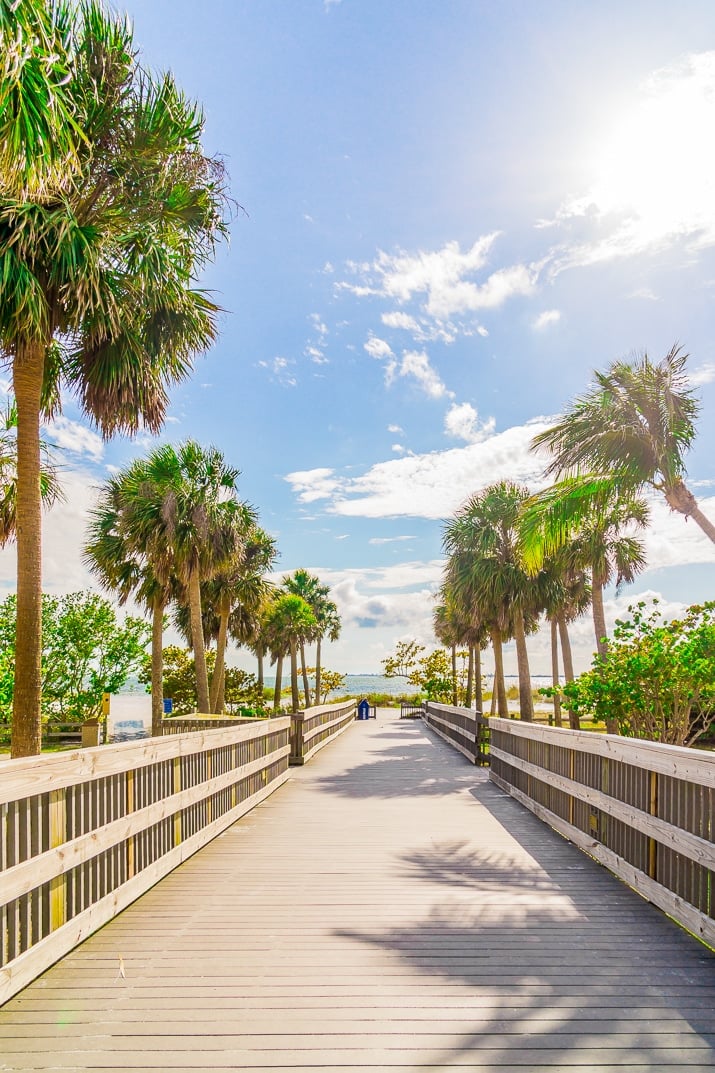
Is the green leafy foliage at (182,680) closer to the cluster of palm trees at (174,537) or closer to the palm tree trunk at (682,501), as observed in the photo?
A: the cluster of palm trees at (174,537)

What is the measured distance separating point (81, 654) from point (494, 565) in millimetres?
18034

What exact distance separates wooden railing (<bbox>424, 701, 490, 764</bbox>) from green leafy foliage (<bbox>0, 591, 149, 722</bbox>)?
1563cm

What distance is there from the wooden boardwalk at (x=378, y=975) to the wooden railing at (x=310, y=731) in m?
6.55

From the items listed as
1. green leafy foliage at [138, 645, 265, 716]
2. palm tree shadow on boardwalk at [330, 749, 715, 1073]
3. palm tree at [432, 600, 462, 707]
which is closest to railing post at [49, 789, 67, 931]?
palm tree shadow on boardwalk at [330, 749, 715, 1073]

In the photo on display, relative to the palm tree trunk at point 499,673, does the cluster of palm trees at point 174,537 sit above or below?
above

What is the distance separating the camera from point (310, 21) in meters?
9.66

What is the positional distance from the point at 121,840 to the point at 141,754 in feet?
1.69

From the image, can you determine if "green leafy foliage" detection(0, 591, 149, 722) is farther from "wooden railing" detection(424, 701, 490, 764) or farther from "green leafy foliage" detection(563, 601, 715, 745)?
"green leafy foliage" detection(563, 601, 715, 745)

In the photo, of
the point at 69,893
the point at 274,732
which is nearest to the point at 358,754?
the point at 274,732

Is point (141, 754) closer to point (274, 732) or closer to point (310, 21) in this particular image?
point (274, 732)

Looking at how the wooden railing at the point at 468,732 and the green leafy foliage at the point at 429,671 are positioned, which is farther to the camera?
the green leafy foliage at the point at 429,671

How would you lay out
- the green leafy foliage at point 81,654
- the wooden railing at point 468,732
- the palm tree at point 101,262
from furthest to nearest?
the green leafy foliage at point 81,654 → the wooden railing at point 468,732 → the palm tree at point 101,262

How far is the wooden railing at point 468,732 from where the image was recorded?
13.4 meters

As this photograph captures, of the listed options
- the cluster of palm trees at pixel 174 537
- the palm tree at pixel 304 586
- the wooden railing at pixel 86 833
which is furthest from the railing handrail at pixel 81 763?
the palm tree at pixel 304 586
